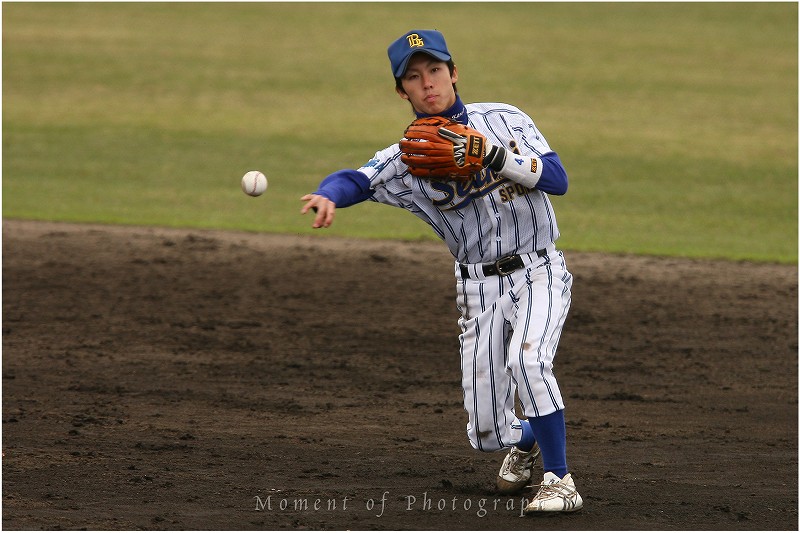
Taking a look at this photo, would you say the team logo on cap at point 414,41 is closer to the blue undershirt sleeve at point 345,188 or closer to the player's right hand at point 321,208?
the blue undershirt sleeve at point 345,188

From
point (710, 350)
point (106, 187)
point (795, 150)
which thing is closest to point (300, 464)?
point (710, 350)

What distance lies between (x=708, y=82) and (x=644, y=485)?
17886 millimetres

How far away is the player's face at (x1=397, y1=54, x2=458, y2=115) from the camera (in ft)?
15.0

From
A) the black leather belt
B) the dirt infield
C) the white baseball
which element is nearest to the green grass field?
the dirt infield

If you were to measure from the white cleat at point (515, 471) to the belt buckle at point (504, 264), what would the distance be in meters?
0.86

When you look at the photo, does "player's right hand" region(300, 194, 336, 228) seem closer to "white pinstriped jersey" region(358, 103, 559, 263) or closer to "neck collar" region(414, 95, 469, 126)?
"white pinstriped jersey" region(358, 103, 559, 263)

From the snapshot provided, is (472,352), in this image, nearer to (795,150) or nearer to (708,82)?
(795,150)

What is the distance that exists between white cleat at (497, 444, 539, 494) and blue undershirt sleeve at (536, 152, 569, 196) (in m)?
1.22

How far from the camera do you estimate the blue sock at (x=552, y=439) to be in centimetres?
460

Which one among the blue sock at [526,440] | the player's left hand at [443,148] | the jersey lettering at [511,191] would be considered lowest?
the blue sock at [526,440]

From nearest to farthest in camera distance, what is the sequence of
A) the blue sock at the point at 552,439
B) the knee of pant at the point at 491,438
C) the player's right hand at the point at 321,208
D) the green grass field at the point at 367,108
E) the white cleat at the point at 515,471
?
1. the player's right hand at the point at 321,208
2. the blue sock at the point at 552,439
3. the knee of pant at the point at 491,438
4. the white cleat at the point at 515,471
5. the green grass field at the point at 367,108

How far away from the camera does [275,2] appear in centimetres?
2812

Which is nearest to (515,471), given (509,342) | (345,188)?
(509,342)

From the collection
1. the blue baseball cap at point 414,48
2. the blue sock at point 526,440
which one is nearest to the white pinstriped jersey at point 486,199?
the blue baseball cap at point 414,48
